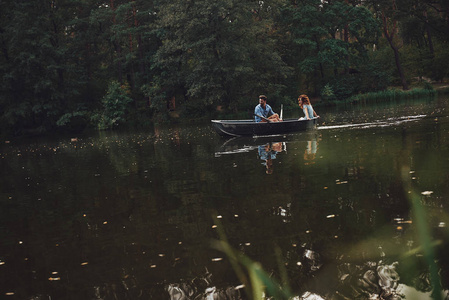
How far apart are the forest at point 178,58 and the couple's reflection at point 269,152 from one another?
23.5 m

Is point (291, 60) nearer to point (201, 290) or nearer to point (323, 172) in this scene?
point (323, 172)

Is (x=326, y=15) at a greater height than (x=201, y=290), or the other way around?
(x=326, y=15)

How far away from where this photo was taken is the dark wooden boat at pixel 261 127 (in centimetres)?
1951

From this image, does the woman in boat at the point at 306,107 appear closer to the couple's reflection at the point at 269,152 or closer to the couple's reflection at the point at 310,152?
the couple's reflection at the point at 310,152

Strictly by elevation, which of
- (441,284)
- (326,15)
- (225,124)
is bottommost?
(441,284)

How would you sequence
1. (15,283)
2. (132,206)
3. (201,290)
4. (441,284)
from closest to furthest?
(441,284), (201,290), (15,283), (132,206)

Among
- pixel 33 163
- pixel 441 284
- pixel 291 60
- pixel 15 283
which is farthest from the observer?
pixel 291 60

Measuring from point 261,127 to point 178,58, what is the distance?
914 inches

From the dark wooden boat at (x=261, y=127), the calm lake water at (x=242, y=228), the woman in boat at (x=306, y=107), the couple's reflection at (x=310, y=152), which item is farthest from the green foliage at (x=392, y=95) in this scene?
the calm lake water at (x=242, y=228)

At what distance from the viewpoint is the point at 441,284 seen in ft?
13.5

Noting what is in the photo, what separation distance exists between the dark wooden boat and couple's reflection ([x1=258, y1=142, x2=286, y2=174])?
2.83m

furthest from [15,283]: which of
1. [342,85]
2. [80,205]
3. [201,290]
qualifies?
[342,85]

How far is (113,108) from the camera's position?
1683 inches

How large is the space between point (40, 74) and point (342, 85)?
32.6 meters
